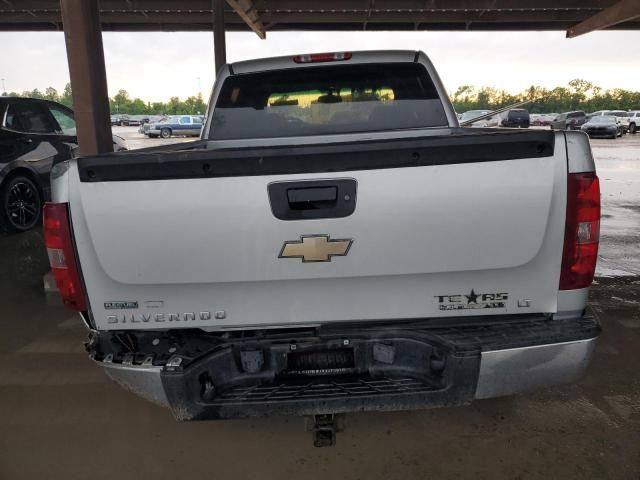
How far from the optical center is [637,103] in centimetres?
6266

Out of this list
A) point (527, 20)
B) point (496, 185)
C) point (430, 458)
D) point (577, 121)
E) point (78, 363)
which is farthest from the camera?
point (577, 121)

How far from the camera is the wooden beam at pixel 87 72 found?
5.39 m

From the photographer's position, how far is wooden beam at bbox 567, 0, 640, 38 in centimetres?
1288

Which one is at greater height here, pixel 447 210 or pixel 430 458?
pixel 447 210

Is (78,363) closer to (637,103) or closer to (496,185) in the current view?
(496,185)

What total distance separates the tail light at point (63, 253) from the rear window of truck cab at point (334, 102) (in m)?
1.83

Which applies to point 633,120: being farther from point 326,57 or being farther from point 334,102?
point 326,57

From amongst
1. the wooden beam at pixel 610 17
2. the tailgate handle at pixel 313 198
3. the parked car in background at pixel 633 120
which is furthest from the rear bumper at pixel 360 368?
the parked car in background at pixel 633 120

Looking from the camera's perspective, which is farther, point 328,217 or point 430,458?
point 430,458

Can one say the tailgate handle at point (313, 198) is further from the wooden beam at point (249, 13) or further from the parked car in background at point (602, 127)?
the parked car in background at point (602, 127)

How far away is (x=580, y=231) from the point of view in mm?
2092

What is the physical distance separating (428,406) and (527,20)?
17.2m

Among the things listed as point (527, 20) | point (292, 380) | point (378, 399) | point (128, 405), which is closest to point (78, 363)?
point (128, 405)

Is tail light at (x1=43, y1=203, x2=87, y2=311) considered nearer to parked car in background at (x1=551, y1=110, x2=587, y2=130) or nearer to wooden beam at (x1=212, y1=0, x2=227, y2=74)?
wooden beam at (x1=212, y1=0, x2=227, y2=74)
